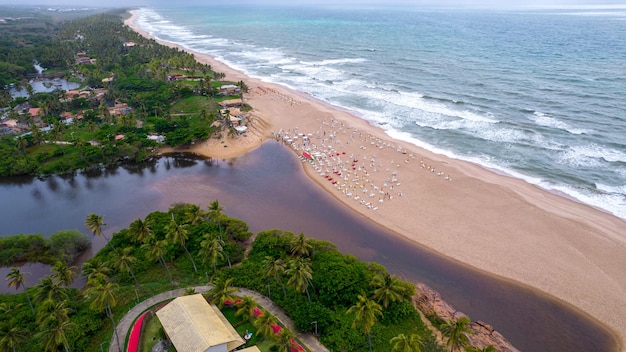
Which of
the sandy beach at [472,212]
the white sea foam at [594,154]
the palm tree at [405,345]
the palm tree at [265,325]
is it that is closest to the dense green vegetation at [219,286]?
the palm tree at [405,345]

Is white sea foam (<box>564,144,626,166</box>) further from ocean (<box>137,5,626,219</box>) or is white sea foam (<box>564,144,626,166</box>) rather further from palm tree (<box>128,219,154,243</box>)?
palm tree (<box>128,219,154,243</box>)

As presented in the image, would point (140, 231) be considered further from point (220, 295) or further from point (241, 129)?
point (241, 129)

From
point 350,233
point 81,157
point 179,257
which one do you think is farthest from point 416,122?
point 81,157

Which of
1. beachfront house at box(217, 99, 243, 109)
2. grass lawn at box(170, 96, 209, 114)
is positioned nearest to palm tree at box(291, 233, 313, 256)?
beachfront house at box(217, 99, 243, 109)

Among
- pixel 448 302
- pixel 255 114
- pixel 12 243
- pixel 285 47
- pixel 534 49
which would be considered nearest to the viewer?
pixel 448 302

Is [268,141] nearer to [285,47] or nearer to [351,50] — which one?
[351,50]

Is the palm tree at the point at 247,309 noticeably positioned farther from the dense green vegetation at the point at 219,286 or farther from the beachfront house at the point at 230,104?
the beachfront house at the point at 230,104
